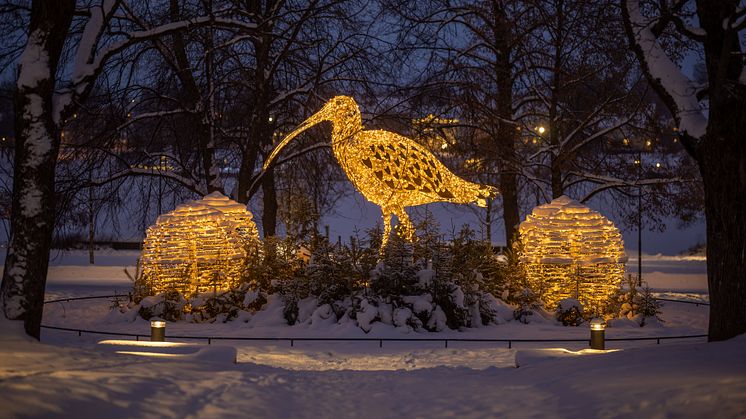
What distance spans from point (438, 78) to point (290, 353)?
10.2 m

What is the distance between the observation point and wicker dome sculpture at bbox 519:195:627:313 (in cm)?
1364

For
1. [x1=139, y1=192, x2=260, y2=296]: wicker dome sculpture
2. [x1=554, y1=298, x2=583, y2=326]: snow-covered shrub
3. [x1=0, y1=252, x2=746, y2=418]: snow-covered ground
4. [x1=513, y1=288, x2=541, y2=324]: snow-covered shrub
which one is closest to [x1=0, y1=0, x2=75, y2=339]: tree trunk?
[x1=0, y1=252, x2=746, y2=418]: snow-covered ground

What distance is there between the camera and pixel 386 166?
48.5 feet

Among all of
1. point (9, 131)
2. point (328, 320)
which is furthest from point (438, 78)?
point (9, 131)

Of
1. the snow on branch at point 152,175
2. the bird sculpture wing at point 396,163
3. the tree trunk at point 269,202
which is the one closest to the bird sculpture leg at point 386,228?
the bird sculpture wing at point 396,163

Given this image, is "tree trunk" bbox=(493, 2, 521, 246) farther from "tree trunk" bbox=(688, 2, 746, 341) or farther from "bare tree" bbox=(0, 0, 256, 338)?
"bare tree" bbox=(0, 0, 256, 338)

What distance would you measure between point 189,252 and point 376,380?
6.37 meters

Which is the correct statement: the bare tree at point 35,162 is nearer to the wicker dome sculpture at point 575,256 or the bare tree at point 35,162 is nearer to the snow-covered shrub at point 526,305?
the snow-covered shrub at point 526,305

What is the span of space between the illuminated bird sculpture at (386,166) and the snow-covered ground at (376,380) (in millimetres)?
4265

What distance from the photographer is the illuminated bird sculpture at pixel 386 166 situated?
14805 millimetres

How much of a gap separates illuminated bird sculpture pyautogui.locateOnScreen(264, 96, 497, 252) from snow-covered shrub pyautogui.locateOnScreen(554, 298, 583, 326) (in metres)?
3.23

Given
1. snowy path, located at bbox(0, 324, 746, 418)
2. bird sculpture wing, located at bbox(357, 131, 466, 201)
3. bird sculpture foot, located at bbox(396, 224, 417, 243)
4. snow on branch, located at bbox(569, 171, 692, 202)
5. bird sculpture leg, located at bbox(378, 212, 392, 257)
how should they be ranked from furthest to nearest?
snow on branch, located at bbox(569, 171, 692, 202) < bird sculpture wing, located at bbox(357, 131, 466, 201) < bird sculpture leg, located at bbox(378, 212, 392, 257) < bird sculpture foot, located at bbox(396, 224, 417, 243) < snowy path, located at bbox(0, 324, 746, 418)

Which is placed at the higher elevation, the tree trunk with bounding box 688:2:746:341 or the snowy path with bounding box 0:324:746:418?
the tree trunk with bounding box 688:2:746:341

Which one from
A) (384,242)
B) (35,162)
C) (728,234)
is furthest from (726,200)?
(35,162)
